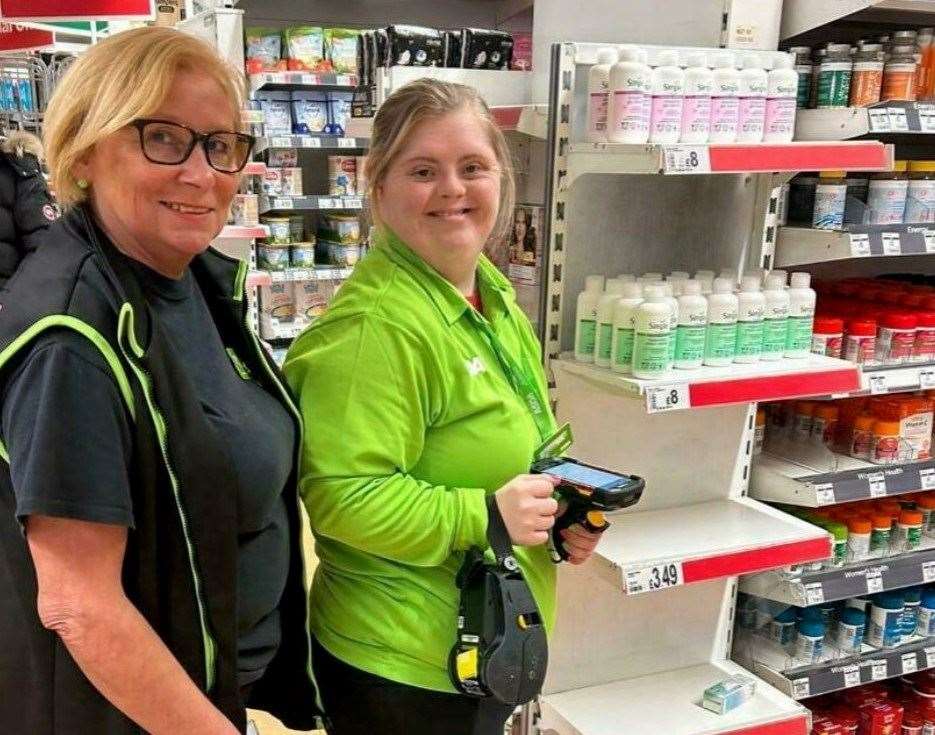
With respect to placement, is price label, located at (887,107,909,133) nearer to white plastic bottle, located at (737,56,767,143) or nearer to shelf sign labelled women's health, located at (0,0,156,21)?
white plastic bottle, located at (737,56,767,143)

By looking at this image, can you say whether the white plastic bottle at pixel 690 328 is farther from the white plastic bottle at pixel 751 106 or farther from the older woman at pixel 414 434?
the older woman at pixel 414 434

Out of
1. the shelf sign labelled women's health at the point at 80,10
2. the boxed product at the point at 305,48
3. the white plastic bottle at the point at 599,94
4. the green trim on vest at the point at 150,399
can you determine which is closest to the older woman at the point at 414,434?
the green trim on vest at the point at 150,399

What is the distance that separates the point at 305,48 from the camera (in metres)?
5.35

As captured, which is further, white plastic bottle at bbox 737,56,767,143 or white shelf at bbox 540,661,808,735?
white shelf at bbox 540,661,808,735

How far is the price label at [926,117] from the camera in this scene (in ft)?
7.16

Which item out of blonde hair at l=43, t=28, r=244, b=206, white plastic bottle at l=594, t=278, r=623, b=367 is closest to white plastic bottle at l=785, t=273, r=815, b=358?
white plastic bottle at l=594, t=278, r=623, b=367

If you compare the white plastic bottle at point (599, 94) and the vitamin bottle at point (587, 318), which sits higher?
the white plastic bottle at point (599, 94)

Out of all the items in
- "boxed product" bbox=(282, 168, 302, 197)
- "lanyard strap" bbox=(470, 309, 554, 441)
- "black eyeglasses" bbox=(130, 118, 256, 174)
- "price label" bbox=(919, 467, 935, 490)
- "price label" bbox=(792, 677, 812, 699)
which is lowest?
"price label" bbox=(792, 677, 812, 699)

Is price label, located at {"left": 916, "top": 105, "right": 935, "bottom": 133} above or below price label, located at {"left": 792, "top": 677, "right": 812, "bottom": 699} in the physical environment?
above

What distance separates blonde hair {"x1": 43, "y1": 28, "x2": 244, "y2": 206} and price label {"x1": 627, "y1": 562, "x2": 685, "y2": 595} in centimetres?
135

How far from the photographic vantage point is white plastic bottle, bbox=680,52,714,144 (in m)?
1.85

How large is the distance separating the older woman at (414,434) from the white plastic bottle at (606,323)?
414mm

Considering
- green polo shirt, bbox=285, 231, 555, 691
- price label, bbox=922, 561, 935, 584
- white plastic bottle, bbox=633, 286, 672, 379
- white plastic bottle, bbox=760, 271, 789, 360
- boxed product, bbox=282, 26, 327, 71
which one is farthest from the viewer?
boxed product, bbox=282, 26, 327, 71

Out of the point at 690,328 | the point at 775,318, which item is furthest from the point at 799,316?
the point at 690,328
